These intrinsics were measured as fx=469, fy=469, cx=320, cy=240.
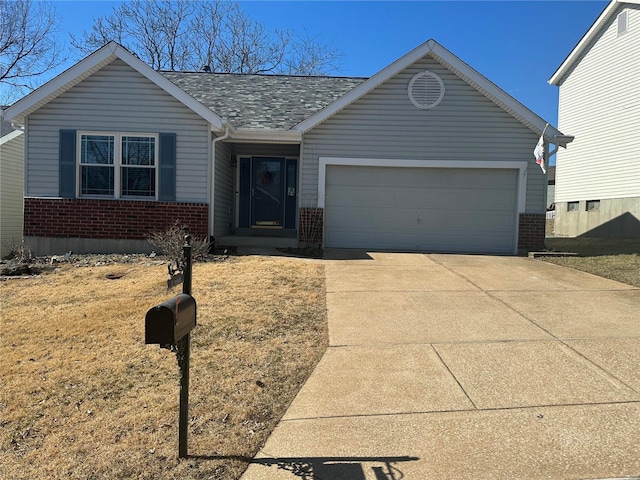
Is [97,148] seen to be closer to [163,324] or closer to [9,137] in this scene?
[9,137]

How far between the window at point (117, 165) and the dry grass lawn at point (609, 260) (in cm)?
938

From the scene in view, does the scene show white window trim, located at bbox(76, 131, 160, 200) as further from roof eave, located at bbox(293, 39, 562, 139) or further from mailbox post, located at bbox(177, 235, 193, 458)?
mailbox post, located at bbox(177, 235, 193, 458)

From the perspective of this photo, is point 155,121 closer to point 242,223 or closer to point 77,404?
point 242,223

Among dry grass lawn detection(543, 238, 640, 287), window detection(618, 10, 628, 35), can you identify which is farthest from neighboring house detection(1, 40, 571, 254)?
window detection(618, 10, 628, 35)

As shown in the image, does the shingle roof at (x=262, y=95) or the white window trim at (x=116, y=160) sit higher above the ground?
the shingle roof at (x=262, y=95)

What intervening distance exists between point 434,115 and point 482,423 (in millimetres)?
9456

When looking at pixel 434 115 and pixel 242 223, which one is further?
pixel 242 223

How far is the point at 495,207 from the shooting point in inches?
465

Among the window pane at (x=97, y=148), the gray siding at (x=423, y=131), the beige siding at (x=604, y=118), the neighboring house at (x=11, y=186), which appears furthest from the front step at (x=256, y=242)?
the beige siding at (x=604, y=118)

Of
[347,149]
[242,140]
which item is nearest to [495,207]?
[347,149]

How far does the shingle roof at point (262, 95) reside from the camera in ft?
39.8

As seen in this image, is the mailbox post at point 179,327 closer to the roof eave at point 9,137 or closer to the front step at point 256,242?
the front step at point 256,242

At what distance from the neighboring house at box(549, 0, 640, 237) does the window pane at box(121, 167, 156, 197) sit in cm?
1474

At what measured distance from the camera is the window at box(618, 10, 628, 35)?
1592 centimetres
